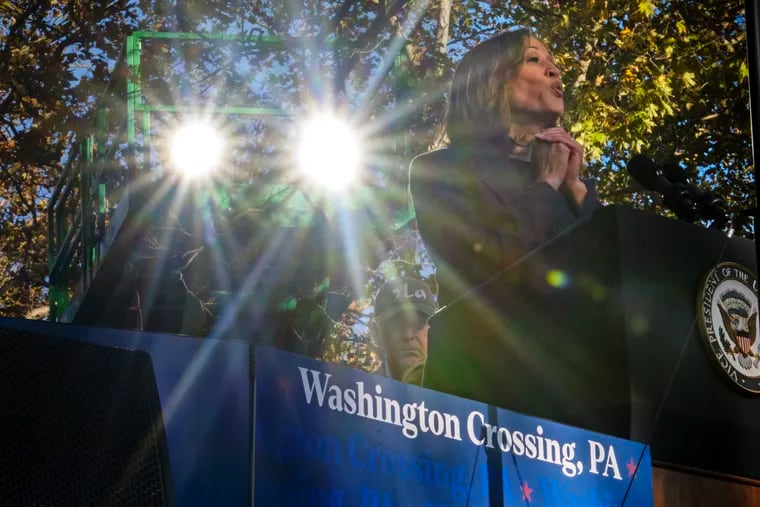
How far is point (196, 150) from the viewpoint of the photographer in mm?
16484

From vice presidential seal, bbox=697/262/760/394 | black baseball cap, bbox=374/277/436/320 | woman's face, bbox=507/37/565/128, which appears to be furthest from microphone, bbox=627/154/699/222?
black baseball cap, bbox=374/277/436/320

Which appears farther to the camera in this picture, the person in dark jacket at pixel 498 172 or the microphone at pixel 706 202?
the person in dark jacket at pixel 498 172

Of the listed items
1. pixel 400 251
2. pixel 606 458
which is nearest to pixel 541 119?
pixel 606 458

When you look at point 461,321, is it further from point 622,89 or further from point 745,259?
point 622,89

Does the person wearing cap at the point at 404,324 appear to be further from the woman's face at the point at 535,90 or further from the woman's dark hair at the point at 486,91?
the woman's face at the point at 535,90

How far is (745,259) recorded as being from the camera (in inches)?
335

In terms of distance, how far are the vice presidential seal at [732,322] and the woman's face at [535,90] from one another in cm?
350

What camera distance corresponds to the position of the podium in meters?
7.64

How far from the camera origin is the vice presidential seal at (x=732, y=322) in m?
7.98

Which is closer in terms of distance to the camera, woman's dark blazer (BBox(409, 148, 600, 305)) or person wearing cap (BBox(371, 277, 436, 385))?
woman's dark blazer (BBox(409, 148, 600, 305))

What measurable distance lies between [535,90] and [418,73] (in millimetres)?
6472

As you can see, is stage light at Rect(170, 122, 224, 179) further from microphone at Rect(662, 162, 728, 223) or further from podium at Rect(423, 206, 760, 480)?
microphone at Rect(662, 162, 728, 223)

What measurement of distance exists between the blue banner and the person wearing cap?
835cm

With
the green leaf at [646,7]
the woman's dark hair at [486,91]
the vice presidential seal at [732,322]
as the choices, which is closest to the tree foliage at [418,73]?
the green leaf at [646,7]
